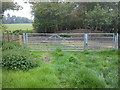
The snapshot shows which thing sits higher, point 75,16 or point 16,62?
point 75,16

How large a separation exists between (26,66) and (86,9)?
10590 mm

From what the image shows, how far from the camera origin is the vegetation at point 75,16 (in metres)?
10.1

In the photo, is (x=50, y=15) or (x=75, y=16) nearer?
(x=50, y=15)

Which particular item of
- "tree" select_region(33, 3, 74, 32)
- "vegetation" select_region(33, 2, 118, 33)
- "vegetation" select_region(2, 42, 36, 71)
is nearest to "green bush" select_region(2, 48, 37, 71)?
"vegetation" select_region(2, 42, 36, 71)

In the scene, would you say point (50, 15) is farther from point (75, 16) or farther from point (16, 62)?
point (16, 62)

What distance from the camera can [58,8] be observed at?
36.2 ft

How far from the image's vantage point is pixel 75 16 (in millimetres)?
12484

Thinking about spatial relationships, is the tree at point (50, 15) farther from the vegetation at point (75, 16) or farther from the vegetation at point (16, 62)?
the vegetation at point (16, 62)

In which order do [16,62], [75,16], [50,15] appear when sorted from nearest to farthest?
[16,62], [50,15], [75,16]

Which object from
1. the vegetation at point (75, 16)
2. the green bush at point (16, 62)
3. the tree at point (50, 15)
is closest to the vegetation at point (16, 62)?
the green bush at point (16, 62)

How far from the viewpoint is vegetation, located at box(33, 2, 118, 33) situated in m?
10.1

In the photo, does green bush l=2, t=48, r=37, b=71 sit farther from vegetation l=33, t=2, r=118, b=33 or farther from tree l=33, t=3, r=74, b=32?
tree l=33, t=3, r=74, b=32

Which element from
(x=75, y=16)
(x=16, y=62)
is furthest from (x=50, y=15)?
(x=16, y=62)

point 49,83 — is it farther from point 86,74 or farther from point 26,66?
point 26,66
